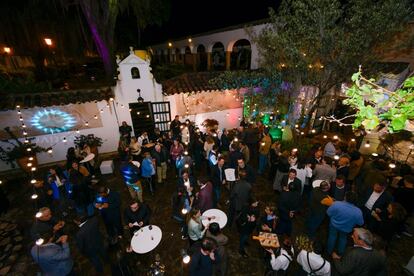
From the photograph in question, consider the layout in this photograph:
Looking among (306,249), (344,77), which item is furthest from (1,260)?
(344,77)

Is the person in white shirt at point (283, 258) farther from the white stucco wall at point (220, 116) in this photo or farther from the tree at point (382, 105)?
the white stucco wall at point (220, 116)

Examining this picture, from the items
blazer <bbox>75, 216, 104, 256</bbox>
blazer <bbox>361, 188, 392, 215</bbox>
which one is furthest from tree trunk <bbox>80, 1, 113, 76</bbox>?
blazer <bbox>361, 188, 392, 215</bbox>

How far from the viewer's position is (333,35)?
7609 mm

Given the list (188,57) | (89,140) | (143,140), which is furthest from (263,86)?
(188,57)

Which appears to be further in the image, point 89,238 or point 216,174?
point 216,174

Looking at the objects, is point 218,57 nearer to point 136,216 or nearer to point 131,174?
point 131,174

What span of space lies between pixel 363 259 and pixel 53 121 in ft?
41.7

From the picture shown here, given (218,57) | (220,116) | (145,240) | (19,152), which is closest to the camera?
(145,240)

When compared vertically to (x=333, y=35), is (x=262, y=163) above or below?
below

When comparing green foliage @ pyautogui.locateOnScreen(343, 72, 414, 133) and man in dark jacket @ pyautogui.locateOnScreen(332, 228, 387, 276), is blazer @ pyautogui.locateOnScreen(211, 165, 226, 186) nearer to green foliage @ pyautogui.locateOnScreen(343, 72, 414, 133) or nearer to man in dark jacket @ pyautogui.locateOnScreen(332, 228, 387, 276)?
man in dark jacket @ pyautogui.locateOnScreen(332, 228, 387, 276)

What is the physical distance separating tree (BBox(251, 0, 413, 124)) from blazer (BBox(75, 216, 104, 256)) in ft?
28.1

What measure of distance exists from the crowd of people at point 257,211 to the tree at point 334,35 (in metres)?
3.13

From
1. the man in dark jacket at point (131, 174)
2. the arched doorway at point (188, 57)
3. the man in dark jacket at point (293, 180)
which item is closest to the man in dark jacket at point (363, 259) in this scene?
the man in dark jacket at point (293, 180)

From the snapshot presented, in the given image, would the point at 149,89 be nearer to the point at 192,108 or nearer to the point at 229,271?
the point at 192,108
